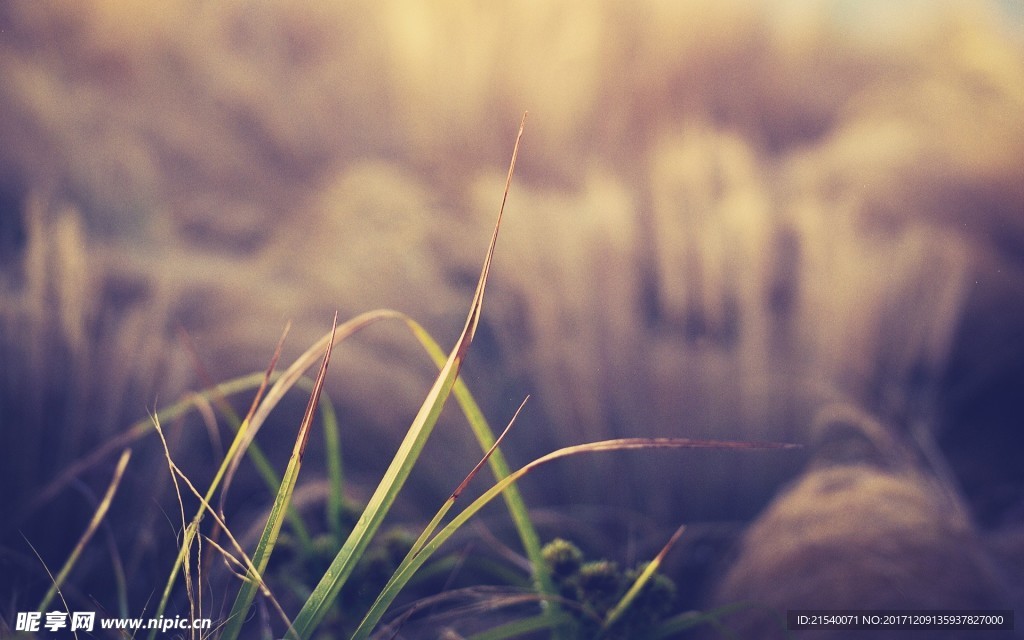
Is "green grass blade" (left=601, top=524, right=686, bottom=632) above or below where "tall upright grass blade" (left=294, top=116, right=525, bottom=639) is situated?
below

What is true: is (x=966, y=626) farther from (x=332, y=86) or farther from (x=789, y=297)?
(x=332, y=86)

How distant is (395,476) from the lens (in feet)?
1.34

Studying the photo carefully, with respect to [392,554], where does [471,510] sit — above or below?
above

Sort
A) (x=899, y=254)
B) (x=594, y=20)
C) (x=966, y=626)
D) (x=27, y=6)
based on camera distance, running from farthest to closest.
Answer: (x=594, y=20) < (x=27, y=6) < (x=899, y=254) < (x=966, y=626)

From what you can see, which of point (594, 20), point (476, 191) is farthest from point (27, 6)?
point (594, 20)

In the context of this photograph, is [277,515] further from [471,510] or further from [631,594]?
[631,594]

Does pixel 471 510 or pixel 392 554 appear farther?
pixel 392 554

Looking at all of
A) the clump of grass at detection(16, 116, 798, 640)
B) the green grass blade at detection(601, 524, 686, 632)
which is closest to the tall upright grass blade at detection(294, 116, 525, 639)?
the clump of grass at detection(16, 116, 798, 640)

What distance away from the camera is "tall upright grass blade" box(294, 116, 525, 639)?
41 cm

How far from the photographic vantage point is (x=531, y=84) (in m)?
1.17

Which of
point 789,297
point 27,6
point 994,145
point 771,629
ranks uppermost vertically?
point 27,6

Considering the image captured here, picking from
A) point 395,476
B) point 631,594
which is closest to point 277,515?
point 395,476

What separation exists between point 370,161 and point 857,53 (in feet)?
2.66

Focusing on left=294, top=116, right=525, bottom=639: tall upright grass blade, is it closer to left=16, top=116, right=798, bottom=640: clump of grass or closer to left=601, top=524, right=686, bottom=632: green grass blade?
left=16, top=116, right=798, bottom=640: clump of grass
